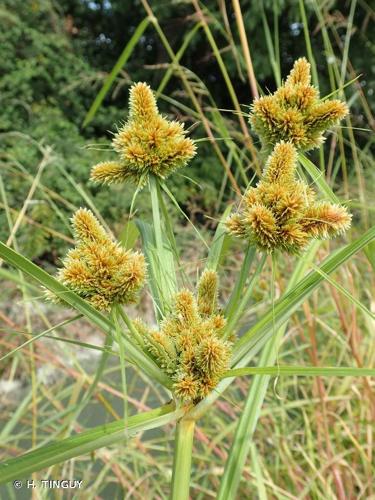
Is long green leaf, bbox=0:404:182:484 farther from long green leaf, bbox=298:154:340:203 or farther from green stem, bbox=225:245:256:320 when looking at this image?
long green leaf, bbox=298:154:340:203

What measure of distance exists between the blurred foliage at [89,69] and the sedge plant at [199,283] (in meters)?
3.60

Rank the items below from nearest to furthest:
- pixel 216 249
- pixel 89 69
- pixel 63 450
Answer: pixel 63 450 → pixel 216 249 → pixel 89 69

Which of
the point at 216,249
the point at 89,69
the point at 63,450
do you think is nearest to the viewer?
the point at 63,450

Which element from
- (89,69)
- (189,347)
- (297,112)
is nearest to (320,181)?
(297,112)

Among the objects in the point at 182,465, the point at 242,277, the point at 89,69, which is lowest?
the point at 182,465

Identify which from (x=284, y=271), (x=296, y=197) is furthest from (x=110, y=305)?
(x=284, y=271)

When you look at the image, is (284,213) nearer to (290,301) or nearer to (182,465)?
(290,301)

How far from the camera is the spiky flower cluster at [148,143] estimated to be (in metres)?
0.38

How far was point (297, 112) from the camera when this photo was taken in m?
0.38

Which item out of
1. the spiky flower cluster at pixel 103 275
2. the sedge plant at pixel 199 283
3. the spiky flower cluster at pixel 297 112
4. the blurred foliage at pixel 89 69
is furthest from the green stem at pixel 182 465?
the blurred foliage at pixel 89 69

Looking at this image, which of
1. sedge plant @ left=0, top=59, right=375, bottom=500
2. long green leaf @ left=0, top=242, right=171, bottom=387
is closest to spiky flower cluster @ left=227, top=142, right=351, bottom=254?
sedge plant @ left=0, top=59, right=375, bottom=500

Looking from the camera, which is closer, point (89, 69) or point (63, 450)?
point (63, 450)

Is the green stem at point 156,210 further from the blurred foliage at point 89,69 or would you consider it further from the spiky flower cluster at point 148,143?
the blurred foliage at point 89,69

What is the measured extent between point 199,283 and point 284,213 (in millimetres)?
101
